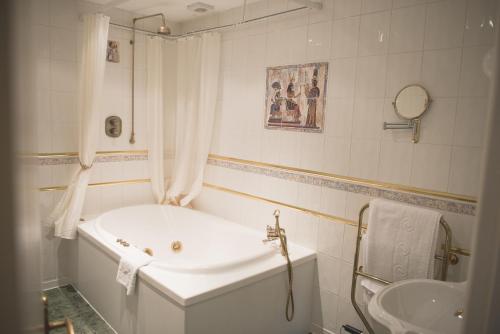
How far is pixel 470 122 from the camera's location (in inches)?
76.9

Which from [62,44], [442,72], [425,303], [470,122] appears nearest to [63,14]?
[62,44]

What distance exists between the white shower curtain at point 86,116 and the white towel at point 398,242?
7.94ft

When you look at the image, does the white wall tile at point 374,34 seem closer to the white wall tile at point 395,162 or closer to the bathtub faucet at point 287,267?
the white wall tile at point 395,162

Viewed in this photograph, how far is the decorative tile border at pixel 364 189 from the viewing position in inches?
79.8

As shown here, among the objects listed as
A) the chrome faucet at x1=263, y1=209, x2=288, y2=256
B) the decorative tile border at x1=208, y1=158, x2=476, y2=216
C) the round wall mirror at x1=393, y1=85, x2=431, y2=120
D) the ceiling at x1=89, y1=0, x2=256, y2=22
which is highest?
the ceiling at x1=89, y1=0, x2=256, y2=22

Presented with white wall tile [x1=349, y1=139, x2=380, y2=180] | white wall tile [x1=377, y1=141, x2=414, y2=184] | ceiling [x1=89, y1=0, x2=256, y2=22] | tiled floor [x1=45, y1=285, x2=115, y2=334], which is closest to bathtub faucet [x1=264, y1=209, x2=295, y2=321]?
white wall tile [x1=349, y1=139, x2=380, y2=180]

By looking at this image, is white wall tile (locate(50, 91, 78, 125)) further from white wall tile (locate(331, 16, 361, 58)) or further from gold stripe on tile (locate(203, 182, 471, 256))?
white wall tile (locate(331, 16, 361, 58))

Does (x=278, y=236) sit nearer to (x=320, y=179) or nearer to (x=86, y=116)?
(x=320, y=179)

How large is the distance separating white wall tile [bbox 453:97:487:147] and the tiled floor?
8.93 feet

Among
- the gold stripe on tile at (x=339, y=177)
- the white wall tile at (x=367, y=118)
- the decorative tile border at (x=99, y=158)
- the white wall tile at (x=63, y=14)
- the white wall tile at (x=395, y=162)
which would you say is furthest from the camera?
the decorative tile border at (x=99, y=158)

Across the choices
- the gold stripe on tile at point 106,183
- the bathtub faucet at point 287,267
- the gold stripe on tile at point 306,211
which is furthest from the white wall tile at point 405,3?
the gold stripe on tile at point 106,183

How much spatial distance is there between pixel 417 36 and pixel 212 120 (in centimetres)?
200

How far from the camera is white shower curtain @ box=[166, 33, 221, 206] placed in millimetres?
3436

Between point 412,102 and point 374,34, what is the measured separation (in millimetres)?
541
